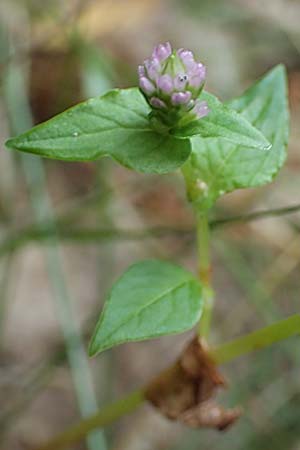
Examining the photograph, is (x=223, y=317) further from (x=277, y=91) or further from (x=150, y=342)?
(x=277, y=91)

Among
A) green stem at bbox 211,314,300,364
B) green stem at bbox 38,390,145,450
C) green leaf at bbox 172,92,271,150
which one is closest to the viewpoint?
green leaf at bbox 172,92,271,150

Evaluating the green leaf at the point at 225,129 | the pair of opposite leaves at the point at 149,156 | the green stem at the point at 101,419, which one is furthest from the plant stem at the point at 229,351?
the green leaf at the point at 225,129

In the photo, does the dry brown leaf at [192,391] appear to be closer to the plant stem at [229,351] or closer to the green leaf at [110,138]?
the plant stem at [229,351]

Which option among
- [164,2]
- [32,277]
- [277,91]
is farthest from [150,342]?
[164,2]

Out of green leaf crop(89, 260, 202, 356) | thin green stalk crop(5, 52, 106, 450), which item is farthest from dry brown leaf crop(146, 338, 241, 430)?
thin green stalk crop(5, 52, 106, 450)

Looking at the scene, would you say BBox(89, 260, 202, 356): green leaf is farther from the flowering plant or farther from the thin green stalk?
the thin green stalk
